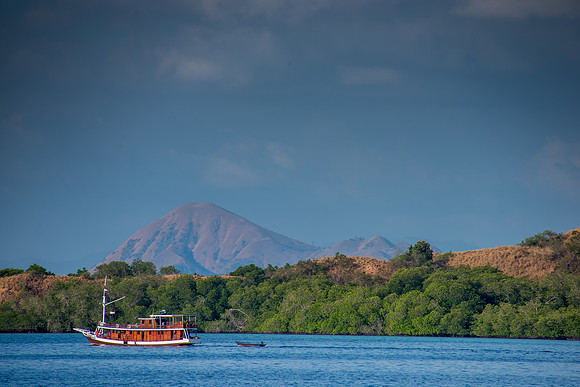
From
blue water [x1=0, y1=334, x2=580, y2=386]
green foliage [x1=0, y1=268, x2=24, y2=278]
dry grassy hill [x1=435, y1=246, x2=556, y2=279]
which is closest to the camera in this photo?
blue water [x1=0, y1=334, x2=580, y2=386]

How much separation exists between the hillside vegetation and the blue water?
29.1ft

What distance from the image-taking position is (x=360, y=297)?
125312 millimetres

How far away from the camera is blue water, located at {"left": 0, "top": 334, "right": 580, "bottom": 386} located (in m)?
65.9

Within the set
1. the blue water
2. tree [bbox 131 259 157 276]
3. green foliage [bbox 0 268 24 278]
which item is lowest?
the blue water

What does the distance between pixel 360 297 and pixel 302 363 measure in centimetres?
4799

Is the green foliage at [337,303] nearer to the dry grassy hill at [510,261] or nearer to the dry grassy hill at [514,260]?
the dry grassy hill at [510,261]

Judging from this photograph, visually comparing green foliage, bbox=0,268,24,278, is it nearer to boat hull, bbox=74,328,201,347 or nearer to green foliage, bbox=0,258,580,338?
green foliage, bbox=0,258,580,338

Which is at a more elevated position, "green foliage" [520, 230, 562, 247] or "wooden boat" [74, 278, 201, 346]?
"green foliage" [520, 230, 562, 247]

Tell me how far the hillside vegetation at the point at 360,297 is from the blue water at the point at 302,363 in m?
8.87

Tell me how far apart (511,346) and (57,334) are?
8312 cm

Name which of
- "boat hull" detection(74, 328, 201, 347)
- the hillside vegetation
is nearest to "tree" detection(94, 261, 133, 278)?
the hillside vegetation

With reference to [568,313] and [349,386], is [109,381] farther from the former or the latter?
[568,313]

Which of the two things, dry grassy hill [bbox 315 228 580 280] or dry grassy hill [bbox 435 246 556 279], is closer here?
dry grassy hill [bbox 435 246 556 279]

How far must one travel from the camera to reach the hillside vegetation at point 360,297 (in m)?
115
